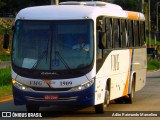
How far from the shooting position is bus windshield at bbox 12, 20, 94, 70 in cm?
1714

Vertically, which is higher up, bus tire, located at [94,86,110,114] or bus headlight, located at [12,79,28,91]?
bus headlight, located at [12,79,28,91]

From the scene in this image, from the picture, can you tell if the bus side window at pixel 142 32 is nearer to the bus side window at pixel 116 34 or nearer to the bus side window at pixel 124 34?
the bus side window at pixel 124 34

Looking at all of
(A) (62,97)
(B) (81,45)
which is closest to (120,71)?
(B) (81,45)

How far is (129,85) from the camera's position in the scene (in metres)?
21.9

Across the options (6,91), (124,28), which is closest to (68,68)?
(124,28)

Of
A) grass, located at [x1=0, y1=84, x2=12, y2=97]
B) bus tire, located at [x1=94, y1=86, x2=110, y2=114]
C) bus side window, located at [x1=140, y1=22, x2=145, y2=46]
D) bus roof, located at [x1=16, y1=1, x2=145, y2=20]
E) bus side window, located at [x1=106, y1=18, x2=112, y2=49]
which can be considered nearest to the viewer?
bus roof, located at [x1=16, y1=1, x2=145, y2=20]

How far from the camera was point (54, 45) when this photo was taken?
17297mm

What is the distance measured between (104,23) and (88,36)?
50.9 inches

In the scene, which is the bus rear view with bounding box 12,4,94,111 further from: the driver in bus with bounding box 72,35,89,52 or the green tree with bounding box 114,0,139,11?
the green tree with bounding box 114,0,139,11

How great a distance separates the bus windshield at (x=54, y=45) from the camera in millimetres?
17141

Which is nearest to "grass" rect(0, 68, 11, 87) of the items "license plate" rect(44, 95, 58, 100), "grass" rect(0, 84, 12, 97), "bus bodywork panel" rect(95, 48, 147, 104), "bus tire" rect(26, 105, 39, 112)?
"grass" rect(0, 84, 12, 97)

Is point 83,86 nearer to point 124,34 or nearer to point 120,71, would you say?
point 120,71

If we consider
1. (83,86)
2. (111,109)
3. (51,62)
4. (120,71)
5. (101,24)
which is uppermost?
(101,24)

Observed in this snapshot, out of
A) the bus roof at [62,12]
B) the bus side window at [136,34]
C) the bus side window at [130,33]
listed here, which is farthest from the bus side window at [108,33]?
the bus side window at [136,34]
